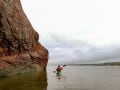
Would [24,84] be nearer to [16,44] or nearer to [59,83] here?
[59,83]

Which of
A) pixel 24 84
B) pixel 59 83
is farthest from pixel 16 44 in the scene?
pixel 24 84

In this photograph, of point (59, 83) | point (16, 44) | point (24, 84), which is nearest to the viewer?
point (24, 84)

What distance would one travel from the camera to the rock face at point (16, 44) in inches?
2522

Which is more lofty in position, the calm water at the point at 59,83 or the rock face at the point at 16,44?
the rock face at the point at 16,44

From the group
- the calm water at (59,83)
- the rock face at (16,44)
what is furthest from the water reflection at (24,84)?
the rock face at (16,44)

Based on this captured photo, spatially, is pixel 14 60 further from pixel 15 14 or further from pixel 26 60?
pixel 15 14

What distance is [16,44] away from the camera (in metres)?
68.7

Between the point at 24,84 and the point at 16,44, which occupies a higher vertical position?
the point at 16,44

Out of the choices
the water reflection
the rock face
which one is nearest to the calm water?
the water reflection

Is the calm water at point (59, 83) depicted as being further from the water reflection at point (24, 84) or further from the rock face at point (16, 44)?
the rock face at point (16, 44)

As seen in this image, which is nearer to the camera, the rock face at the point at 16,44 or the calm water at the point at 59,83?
the calm water at the point at 59,83

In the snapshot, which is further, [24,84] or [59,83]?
[59,83]

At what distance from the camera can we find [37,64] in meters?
74.1

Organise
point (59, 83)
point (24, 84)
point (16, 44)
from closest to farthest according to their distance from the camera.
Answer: point (24, 84), point (59, 83), point (16, 44)
